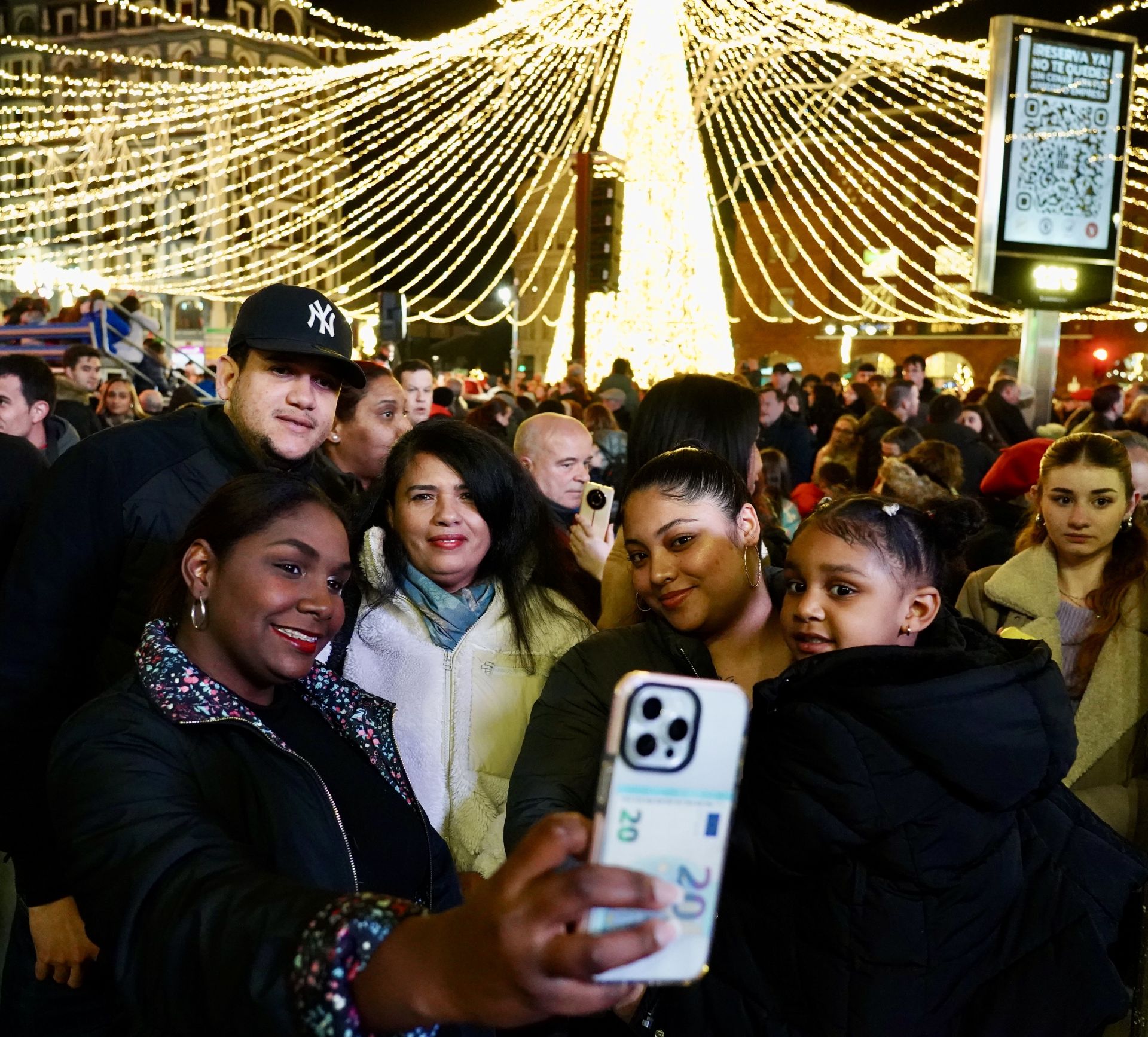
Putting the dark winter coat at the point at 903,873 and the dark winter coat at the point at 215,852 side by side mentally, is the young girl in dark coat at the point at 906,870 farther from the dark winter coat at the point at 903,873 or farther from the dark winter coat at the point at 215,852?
the dark winter coat at the point at 215,852

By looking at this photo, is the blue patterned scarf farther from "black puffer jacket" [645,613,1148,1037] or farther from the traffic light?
the traffic light

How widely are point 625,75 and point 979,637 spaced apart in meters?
14.4

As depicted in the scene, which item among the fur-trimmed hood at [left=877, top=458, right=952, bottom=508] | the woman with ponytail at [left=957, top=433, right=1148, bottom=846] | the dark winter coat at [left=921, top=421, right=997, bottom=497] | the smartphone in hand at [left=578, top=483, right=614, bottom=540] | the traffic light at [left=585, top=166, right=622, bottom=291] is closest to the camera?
the woman with ponytail at [left=957, top=433, right=1148, bottom=846]

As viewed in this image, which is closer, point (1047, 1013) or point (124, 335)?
point (1047, 1013)

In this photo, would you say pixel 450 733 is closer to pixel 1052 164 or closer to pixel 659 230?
pixel 1052 164

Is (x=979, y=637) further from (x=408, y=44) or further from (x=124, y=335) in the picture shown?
(x=124, y=335)

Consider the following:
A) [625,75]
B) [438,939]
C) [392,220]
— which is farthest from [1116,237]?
[392,220]

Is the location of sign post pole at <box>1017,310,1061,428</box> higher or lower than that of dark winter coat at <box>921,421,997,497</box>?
higher

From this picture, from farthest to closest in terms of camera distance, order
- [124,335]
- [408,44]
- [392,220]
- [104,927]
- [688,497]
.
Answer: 1. [392,220]
2. [124,335]
3. [408,44]
4. [688,497]
5. [104,927]

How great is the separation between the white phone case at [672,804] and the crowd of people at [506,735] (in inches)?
1.0

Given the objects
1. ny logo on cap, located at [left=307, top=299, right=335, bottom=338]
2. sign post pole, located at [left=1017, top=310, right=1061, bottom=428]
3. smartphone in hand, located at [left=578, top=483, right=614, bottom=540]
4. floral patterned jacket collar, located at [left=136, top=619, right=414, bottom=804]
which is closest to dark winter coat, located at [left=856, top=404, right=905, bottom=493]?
smartphone in hand, located at [left=578, top=483, right=614, bottom=540]

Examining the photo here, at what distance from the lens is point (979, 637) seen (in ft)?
6.62

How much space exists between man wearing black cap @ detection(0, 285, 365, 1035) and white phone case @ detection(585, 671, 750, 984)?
164cm

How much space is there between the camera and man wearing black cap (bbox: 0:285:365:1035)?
2.27 meters
